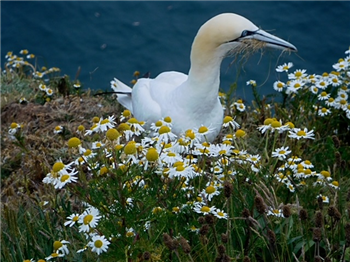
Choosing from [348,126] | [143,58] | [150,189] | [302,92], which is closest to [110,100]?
[302,92]

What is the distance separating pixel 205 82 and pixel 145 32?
365 cm

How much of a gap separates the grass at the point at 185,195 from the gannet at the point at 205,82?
369 millimetres

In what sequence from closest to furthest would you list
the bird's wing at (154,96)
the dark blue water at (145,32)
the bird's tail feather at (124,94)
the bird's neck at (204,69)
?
1. the bird's neck at (204,69)
2. the bird's wing at (154,96)
3. the bird's tail feather at (124,94)
4. the dark blue water at (145,32)

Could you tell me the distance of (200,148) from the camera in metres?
2.06

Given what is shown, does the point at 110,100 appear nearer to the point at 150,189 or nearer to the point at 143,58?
the point at 143,58

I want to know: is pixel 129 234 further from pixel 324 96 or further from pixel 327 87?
pixel 327 87

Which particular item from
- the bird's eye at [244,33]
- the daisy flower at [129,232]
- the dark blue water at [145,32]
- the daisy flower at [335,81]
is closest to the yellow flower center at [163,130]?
the daisy flower at [129,232]

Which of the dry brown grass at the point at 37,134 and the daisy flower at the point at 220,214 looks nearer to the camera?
the daisy flower at the point at 220,214

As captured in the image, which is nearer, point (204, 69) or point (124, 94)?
point (204, 69)

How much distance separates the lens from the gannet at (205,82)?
2781mm

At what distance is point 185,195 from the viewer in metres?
2.08

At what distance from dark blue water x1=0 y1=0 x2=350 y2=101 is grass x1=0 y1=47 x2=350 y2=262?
8.66 feet

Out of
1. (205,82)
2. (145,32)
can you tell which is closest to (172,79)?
(205,82)

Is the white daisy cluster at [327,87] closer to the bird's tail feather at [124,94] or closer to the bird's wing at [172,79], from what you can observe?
the bird's wing at [172,79]
